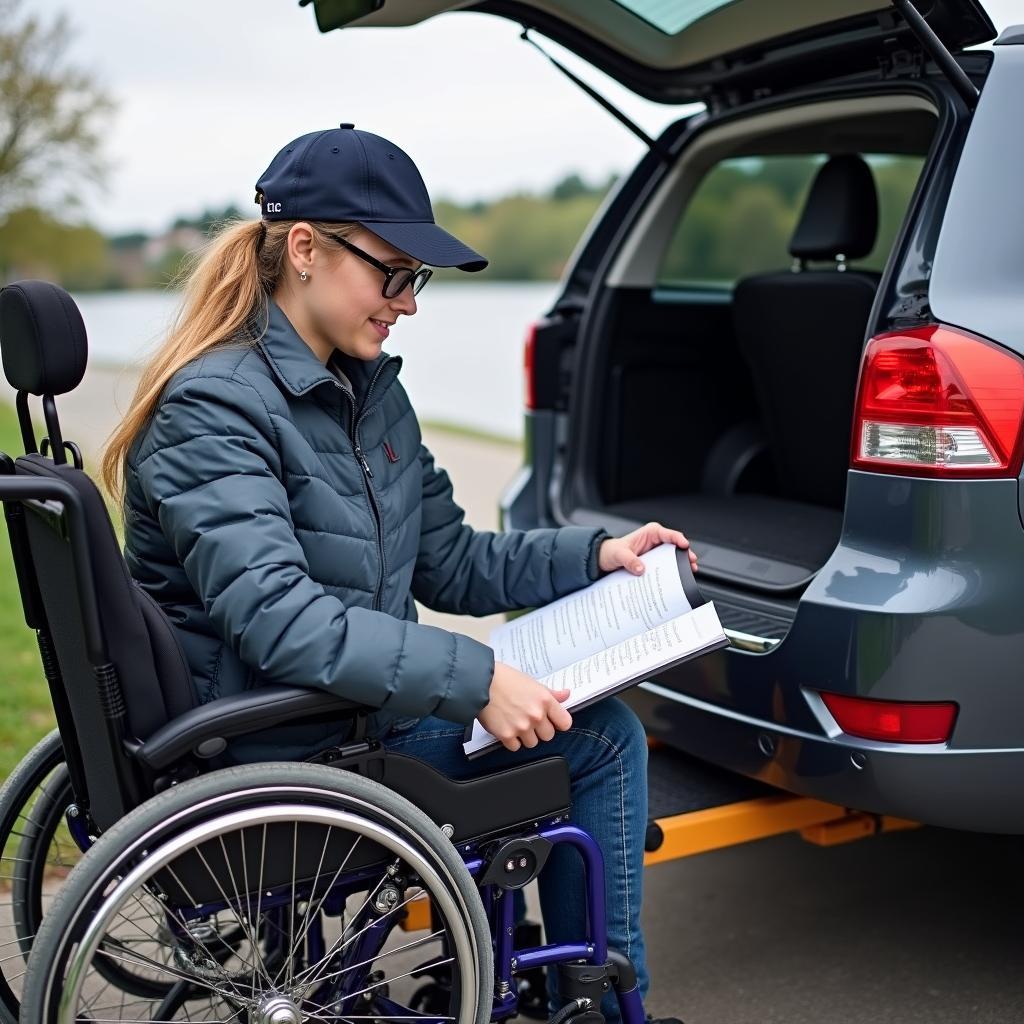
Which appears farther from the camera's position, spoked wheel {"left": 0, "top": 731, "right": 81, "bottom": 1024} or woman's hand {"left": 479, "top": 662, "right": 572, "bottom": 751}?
spoked wheel {"left": 0, "top": 731, "right": 81, "bottom": 1024}

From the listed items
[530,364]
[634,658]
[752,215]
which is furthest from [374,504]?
[752,215]

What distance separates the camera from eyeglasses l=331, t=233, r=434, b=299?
1943 millimetres

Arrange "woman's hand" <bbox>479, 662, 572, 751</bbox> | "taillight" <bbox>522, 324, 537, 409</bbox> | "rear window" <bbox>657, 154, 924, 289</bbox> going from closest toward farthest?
"woman's hand" <bbox>479, 662, 572, 751</bbox>
"taillight" <bbox>522, 324, 537, 409</bbox>
"rear window" <bbox>657, 154, 924, 289</bbox>

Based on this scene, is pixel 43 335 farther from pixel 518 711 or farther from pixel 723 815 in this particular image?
pixel 723 815

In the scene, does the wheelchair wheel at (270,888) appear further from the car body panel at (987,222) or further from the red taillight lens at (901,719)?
the car body panel at (987,222)

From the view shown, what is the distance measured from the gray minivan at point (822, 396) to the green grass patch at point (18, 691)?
5.69 ft

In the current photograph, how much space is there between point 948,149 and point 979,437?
569 millimetres

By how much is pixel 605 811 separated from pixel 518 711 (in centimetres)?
34

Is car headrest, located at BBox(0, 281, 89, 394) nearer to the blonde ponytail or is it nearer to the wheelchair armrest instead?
the blonde ponytail

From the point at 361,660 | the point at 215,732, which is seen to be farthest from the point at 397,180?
the point at 215,732

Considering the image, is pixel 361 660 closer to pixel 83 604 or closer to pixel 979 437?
pixel 83 604

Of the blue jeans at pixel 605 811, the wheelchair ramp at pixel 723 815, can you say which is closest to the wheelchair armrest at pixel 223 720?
the blue jeans at pixel 605 811

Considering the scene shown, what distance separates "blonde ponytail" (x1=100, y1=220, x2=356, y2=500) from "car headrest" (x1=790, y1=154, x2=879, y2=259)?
5.26 ft

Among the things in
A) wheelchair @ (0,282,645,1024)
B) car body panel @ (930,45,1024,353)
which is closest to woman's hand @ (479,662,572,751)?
wheelchair @ (0,282,645,1024)
